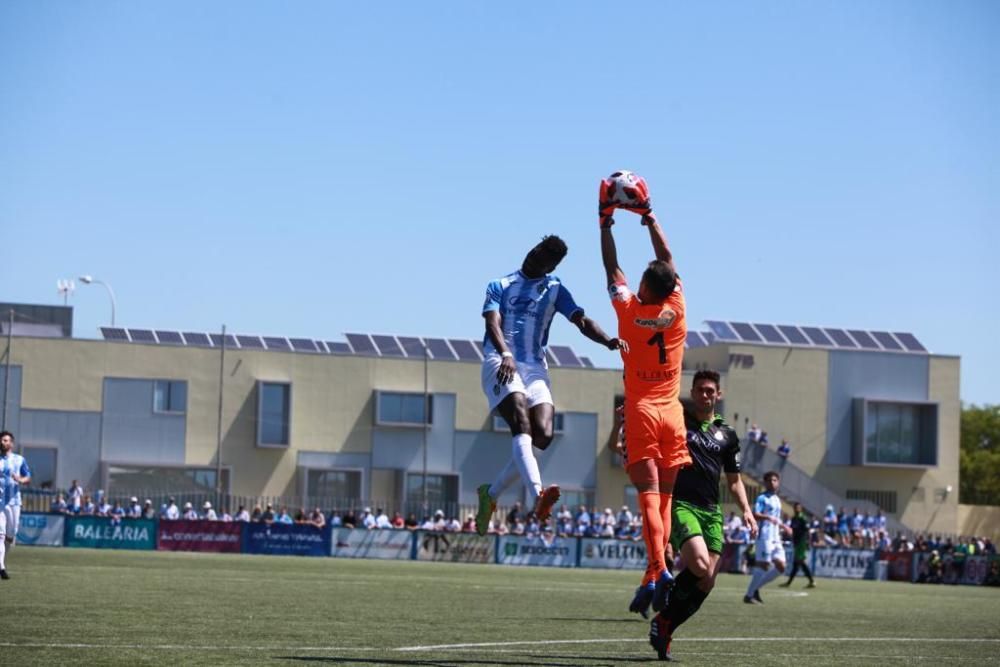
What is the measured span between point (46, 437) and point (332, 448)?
12.5 m

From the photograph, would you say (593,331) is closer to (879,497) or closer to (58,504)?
(58,504)

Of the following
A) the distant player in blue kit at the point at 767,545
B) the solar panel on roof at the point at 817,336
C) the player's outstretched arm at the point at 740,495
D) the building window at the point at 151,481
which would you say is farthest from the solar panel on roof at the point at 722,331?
the player's outstretched arm at the point at 740,495

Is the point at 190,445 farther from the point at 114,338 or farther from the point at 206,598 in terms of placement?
Result: the point at 206,598

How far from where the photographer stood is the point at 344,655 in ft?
40.5

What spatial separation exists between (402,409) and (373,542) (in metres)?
22.6

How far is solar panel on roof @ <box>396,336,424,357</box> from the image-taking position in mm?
75125

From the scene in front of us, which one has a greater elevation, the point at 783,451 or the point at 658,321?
the point at 658,321

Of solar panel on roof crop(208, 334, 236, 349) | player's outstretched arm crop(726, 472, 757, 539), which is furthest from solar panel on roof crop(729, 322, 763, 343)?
player's outstretched arm crop(726, 472, 757, 539)

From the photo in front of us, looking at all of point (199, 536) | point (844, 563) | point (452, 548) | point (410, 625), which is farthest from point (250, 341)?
point (410, 625)

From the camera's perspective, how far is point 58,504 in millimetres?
56312

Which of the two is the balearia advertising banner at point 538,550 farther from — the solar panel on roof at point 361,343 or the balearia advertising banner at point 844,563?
the solar panel on roof at point 361,343

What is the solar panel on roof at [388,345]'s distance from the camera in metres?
74.7

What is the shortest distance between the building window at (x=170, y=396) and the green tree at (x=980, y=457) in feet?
229

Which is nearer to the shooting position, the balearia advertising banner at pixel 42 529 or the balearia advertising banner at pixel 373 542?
the balearia advertising banner at pixel 42 529
